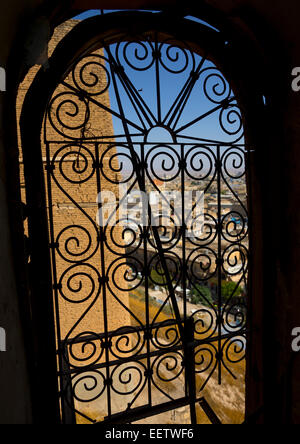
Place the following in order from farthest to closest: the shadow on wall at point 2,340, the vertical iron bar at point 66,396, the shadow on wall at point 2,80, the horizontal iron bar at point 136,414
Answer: the horizontal iron bar at point 136,414, the vertical iron bar at point 66,396, the shadow on wall at point 2,80, the shadow on wall at point 2,340

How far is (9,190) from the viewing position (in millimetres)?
1381

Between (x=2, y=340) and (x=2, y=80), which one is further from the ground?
(x=2, y=80)

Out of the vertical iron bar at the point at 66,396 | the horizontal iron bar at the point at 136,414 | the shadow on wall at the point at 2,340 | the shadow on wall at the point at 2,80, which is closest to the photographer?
the shadow on wall at the point at 2,340

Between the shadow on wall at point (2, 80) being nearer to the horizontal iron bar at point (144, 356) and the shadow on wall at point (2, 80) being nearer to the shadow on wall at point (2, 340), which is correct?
the shadow on wall at point (2, 340)

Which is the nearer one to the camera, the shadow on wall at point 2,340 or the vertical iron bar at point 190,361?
the shadow on wall at point 2,340
